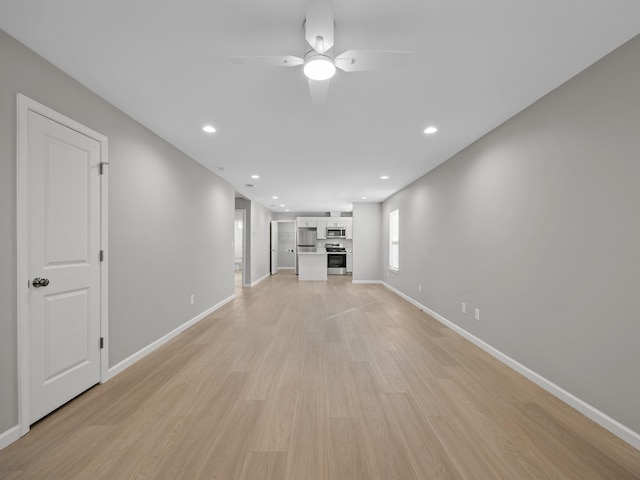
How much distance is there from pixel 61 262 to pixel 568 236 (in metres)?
3.92

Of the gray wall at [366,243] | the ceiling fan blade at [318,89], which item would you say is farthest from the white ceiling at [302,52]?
the gray wall at [366,243]

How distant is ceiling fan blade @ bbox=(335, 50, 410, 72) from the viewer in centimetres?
151

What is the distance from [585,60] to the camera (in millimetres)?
1889

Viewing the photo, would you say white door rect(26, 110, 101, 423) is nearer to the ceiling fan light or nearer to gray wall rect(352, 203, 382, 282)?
the ceiling fan light

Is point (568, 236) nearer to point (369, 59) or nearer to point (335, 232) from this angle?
point (369, 59)

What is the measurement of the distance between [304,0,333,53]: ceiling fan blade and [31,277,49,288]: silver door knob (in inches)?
93.0

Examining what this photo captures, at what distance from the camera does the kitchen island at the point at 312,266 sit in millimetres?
8836

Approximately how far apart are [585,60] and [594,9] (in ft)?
1.73

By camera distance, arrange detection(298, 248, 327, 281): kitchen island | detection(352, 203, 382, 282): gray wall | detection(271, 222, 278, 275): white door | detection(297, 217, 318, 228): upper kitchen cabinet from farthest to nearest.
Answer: detection(271, 222, 278, 275): white door, detection(297, 217, 318, 228): upper kitchen cabinet, detection(298, 248, 327, 281): kitchen island, detection(352, 203, 382, 282): gray wall

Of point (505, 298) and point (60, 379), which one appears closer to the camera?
point (60, 379)

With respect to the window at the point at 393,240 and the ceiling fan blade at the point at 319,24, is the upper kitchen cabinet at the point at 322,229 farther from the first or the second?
the ceiling fan blade at the point at 319,24

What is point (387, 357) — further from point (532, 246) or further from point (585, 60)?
point (585, 60)

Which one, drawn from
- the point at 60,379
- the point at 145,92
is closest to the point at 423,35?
the point at 145,92

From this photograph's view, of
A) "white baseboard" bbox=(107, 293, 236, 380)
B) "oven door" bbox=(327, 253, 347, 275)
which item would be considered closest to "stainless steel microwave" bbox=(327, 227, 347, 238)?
"oven door" bbox=(327, 253, 347, 275)
